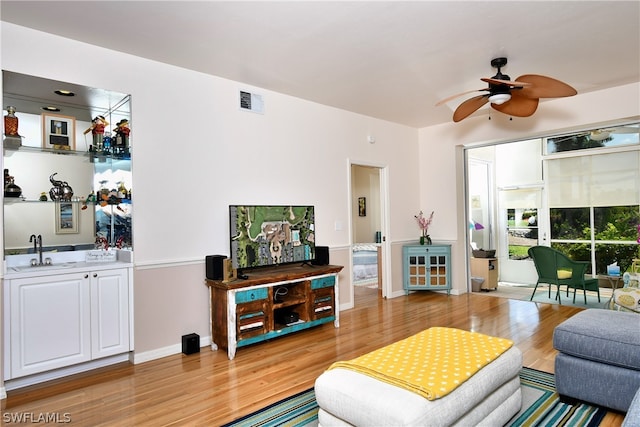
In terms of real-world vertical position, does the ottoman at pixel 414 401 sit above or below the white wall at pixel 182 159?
below

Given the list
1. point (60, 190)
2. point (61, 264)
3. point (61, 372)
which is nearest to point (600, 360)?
point (61, 372)

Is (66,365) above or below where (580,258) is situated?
below

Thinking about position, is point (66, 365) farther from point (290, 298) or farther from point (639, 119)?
point (639, 119)

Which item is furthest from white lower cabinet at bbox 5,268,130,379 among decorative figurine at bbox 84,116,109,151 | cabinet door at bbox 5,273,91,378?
decorative figurine at bbox 84,116,109,151

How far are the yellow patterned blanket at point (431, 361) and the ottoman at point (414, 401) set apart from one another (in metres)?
0.03

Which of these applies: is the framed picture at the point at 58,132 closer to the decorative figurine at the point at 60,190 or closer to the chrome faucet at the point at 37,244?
the decorative figurine at the point at 60,190

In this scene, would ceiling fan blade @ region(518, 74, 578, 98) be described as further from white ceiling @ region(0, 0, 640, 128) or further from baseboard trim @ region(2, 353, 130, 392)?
baseboard trim @ region(2, 353, 130, 392)

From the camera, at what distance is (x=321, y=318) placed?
4273 millimetres

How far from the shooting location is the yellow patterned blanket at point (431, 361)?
6.10 ft

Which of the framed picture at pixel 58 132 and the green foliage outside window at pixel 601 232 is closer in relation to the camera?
the framed picture at pixel 58 132

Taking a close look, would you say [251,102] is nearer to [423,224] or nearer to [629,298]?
[423,224]

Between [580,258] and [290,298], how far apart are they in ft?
15.4

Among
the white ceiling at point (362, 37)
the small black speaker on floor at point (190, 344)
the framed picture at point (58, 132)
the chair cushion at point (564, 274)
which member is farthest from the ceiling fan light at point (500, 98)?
the framed picture at point (58, 132)

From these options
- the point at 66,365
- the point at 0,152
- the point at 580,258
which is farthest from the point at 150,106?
the point at 580,258
